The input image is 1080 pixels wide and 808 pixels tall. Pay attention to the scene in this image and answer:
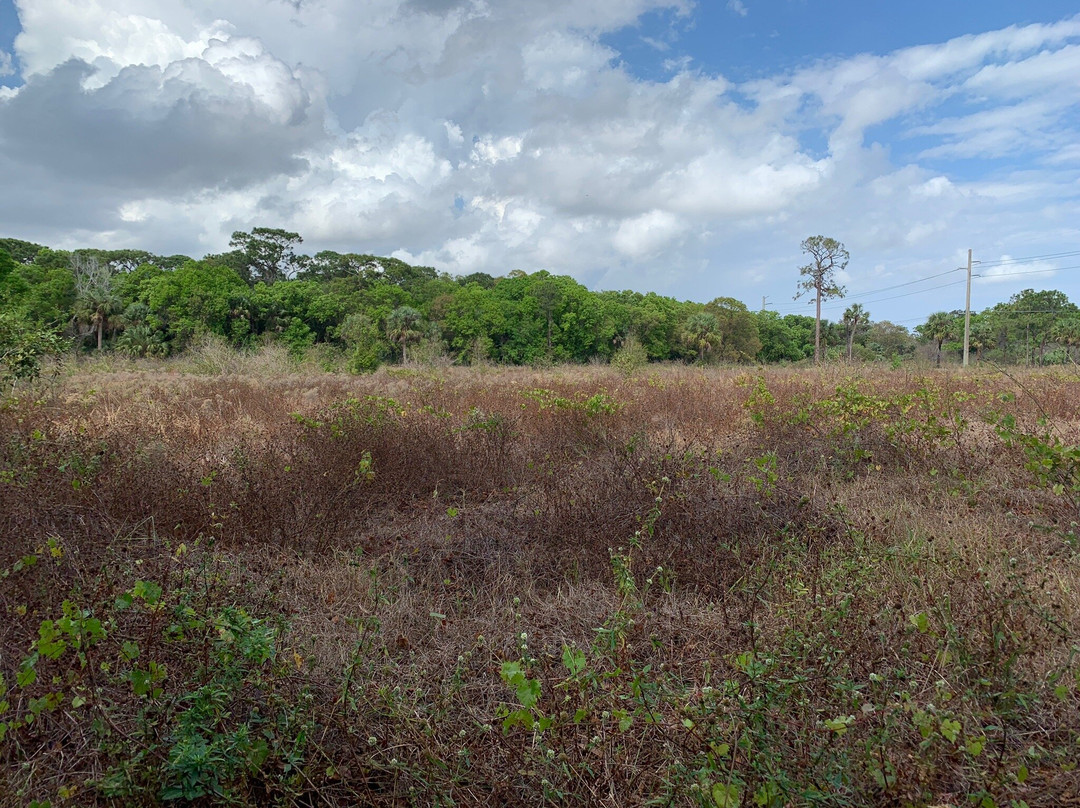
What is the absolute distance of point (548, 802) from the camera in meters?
2.16

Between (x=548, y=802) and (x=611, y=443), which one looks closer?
(x=548, y=802)

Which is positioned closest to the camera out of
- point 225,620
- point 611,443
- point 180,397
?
point 225,620

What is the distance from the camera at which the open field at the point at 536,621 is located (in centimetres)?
208

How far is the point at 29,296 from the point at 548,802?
54.0 metres

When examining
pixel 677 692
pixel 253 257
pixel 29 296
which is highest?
pixel 253 257

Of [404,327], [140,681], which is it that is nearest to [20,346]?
[140,681]

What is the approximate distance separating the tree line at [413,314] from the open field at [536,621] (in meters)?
29.3

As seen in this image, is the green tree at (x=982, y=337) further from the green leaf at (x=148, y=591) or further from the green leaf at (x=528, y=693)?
the green leaf at (x=148, y=591)

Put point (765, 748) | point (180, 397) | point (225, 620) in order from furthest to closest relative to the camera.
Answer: point (180, 397), point (225, 620), point (765, 748)

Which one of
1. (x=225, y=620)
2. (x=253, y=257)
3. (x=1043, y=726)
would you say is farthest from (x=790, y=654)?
(x=253, y=257)

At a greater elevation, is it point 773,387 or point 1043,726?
point 773,387

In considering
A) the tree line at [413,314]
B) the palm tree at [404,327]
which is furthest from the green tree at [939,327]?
the palm tree at [404,327]

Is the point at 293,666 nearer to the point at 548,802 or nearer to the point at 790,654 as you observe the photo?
the point at 548,802

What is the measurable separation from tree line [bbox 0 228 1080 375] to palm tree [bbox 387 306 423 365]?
0.09 meters
